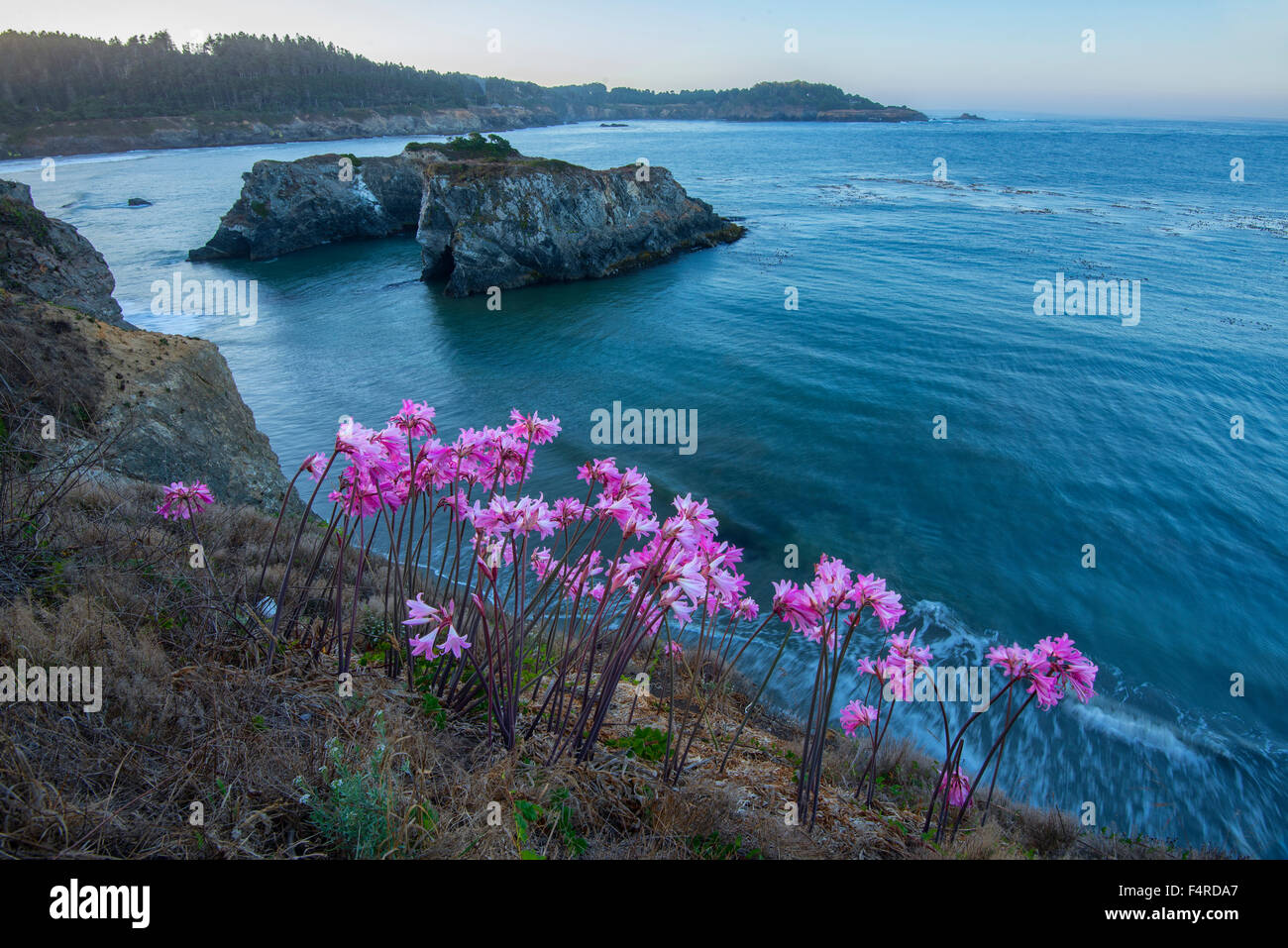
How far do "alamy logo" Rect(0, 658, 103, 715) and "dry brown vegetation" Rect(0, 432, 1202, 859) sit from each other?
59 millimetres

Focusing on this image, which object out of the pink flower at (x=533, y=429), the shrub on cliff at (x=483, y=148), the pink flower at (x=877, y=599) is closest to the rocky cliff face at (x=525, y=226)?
the shrub on cliff at (x=483, y=148)

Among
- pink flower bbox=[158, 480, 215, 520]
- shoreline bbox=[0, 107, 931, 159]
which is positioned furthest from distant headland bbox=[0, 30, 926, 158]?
pink flower bbox=[158, 480, 215, 520]

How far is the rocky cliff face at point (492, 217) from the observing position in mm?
32719

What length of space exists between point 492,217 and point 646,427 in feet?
66.0

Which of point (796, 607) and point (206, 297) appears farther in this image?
point (206, 297)

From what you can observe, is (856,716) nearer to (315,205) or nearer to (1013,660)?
(1013,660)

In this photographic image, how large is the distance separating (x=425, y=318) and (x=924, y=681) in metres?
25.9

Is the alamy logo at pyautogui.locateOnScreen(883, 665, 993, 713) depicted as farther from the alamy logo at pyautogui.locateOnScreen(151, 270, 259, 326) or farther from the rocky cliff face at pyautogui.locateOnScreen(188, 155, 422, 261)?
the rocky cliff face at pyautogui.locateOnScreen(188, 155, 422, 261)

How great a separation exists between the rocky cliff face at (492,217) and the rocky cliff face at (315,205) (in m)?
0.07

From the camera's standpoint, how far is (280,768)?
3.00 m

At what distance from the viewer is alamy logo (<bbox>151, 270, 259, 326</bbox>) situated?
97.7ft
